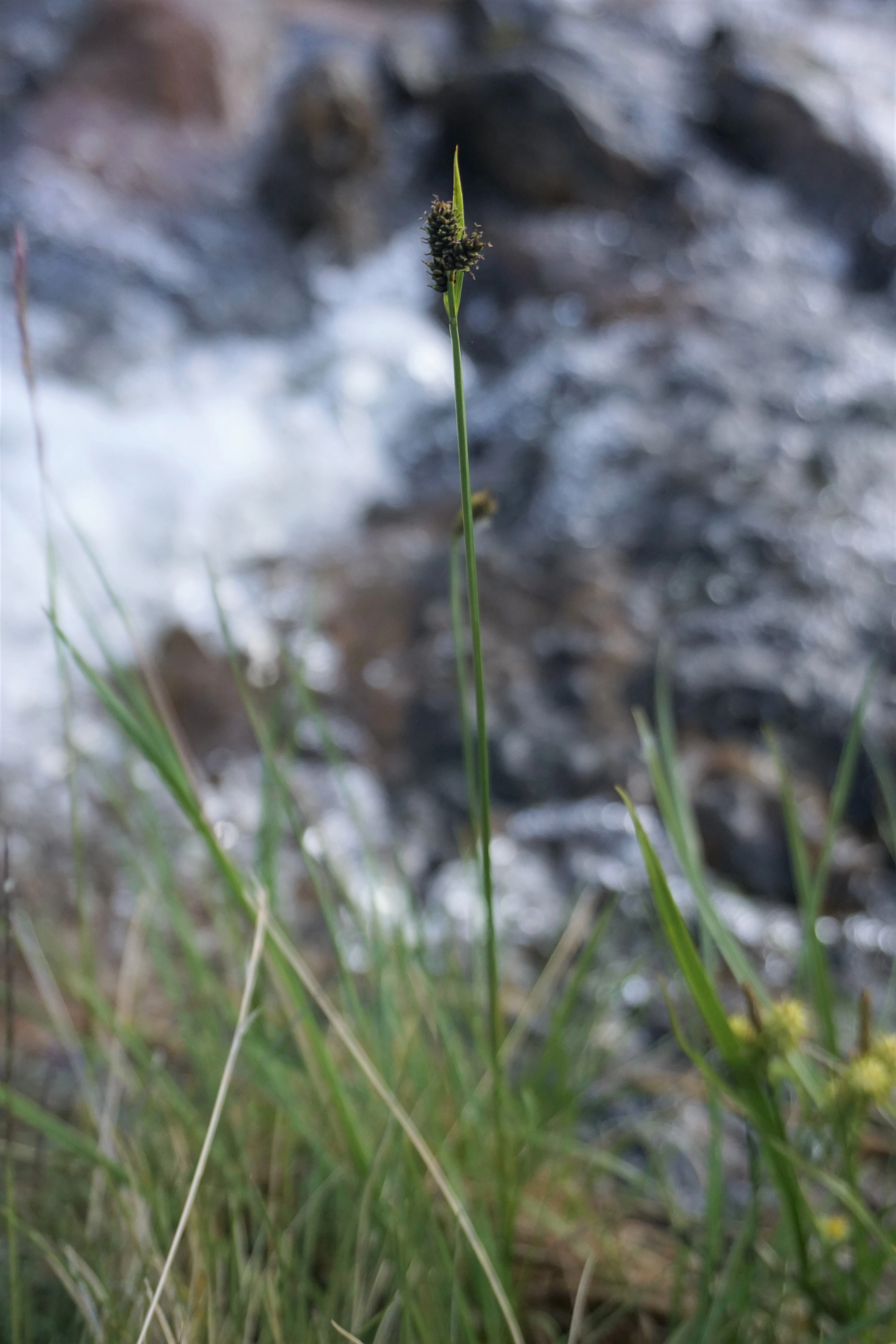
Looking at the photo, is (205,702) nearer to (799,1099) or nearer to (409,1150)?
(409,1150)

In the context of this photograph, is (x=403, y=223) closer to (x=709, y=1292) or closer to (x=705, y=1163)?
(x=705, y=1163)

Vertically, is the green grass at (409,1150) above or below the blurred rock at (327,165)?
below

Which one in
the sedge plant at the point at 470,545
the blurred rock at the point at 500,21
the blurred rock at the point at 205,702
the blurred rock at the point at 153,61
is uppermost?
the blurred rock at the point at 500,21

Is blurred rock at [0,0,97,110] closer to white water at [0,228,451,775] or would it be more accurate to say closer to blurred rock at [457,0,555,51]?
white water at [0,228,451,775]

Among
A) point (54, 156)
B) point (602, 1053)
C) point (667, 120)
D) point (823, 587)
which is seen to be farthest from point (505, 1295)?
point (667, 120)

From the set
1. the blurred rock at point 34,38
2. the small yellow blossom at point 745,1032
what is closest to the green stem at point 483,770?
the small yellow blossom at point 745,1032

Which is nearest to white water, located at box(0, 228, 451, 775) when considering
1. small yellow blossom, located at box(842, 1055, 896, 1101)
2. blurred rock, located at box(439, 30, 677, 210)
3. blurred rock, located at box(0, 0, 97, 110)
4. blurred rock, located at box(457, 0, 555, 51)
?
blurred rock, located at box(439, 30, 677, 210)

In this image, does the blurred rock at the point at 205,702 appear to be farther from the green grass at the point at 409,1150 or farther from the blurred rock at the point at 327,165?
the blurred rock at the point at 327,165

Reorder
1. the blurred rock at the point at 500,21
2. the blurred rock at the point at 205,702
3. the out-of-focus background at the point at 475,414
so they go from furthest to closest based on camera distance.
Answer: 1. the blurred rock at the point at 500,21
2. the blurred rock at the point at 205,702
3. the out-of-focus background at the point at 475,414
